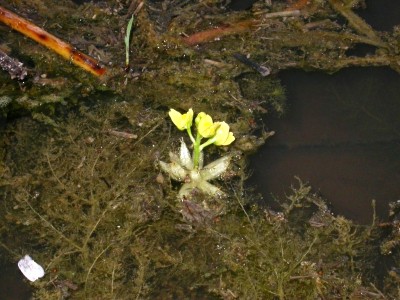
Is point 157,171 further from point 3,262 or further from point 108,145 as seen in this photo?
point 3,262

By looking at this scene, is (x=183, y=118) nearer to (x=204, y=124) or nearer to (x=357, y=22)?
(x=204, y=124)

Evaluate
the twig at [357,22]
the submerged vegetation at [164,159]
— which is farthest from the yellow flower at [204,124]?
the twig at [357,22]

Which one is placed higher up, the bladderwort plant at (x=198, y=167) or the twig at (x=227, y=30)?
the twig at (x=227, y=30)

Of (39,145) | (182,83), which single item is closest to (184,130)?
(182,83)

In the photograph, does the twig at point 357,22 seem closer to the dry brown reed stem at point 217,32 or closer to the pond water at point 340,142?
the pond water at point 340,142

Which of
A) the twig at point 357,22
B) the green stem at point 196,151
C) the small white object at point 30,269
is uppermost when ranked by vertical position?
the twig at point 357,22

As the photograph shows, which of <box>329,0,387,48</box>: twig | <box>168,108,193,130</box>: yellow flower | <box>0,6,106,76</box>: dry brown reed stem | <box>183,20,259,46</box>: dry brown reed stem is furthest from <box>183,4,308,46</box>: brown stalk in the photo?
<box>168,108,193,130</box>: yellow flower

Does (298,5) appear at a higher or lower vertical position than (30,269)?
higher

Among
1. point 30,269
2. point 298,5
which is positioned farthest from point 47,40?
point 298,5
